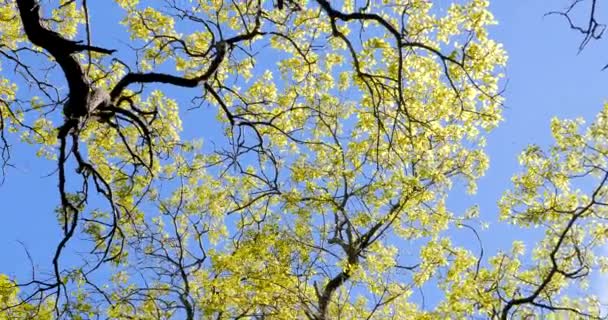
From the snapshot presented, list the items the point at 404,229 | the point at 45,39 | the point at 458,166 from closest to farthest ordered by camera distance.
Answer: the point at 45,39 → the point at 404,229 → the point at 458,166

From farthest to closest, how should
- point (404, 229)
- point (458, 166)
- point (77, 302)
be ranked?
point (458, 166), point (404, 229), point (77, 302)

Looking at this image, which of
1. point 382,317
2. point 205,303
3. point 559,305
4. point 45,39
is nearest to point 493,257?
point 559,305

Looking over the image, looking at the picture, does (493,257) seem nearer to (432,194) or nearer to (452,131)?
(432,194)

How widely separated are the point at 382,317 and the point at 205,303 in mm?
2772

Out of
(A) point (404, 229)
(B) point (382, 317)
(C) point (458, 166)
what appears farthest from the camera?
(C) point (458, 166)

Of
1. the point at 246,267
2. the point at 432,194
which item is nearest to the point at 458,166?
the point at 432,194

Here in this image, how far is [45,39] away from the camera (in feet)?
15.1

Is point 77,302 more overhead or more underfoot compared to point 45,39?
more overhead

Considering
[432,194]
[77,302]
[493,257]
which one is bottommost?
[77,302]

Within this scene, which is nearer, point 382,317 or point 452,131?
point 382,317

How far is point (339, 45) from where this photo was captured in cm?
977

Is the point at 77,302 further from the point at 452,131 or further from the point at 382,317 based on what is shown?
the point at 452,131

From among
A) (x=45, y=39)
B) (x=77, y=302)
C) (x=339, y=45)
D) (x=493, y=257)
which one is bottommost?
(x=45, y=39)

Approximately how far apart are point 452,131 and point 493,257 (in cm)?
239
